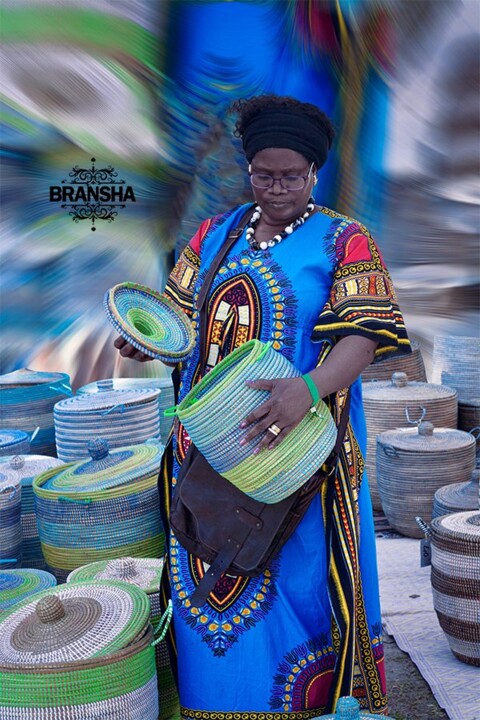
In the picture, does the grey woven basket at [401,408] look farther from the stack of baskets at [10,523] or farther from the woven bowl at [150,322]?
the woven bowl at [150,322]

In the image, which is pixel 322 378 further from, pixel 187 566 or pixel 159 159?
pixel 159 159

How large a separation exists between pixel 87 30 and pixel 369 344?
3845 mm

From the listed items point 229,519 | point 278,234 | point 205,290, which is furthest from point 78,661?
point 278,234

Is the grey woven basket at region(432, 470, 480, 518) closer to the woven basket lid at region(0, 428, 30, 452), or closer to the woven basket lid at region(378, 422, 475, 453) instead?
the woven basket lid at region(378, 422, 475, 453)

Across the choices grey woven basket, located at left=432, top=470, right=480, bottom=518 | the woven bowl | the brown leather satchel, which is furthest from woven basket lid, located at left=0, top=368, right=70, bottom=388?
the brown leather satchel

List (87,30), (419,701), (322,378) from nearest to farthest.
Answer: (322,378), (419,701), (87,30)

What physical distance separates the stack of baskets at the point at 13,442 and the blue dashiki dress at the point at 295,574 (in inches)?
67.0

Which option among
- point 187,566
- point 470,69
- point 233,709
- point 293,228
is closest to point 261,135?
point 293,228

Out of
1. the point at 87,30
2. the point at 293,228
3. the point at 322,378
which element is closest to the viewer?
the point at 322,378

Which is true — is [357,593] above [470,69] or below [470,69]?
below

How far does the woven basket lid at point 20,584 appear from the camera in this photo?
2.62 metres

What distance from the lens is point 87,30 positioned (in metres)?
5.32

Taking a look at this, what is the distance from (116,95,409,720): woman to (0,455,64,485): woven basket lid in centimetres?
126

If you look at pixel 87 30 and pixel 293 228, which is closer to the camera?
pixel 293 228
